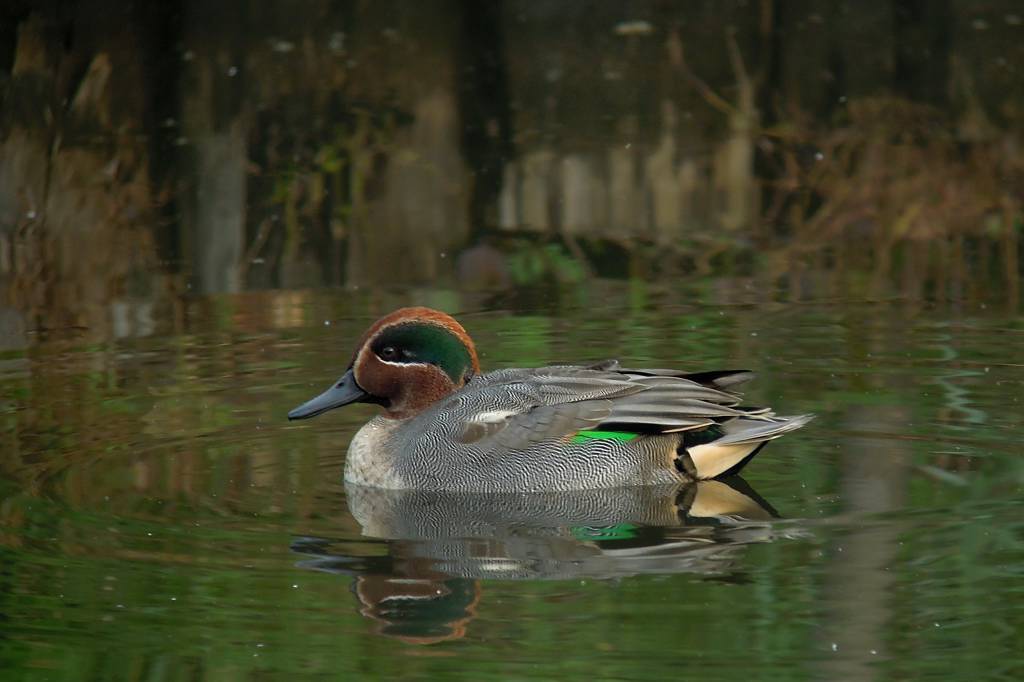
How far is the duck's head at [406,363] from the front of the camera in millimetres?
7402

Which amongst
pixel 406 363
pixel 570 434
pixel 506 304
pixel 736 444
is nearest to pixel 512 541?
pixel 570 434

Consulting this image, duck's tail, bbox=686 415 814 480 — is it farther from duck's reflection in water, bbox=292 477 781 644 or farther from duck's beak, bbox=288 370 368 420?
duck's beak, bbox=288 370 368 420

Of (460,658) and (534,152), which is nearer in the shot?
(460,658)

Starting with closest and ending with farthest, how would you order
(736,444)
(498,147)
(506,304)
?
(736,444), (506,304), (498,147)

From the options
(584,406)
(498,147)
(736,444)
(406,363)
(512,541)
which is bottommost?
(512,541)

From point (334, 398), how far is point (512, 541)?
1345 millimetres

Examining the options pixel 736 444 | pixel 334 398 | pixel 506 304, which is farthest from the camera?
pixel 506 304

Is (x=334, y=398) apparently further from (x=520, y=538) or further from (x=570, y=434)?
(x=520, y=538)

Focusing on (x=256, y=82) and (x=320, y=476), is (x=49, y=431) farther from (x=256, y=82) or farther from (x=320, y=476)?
(x=256, y=82)

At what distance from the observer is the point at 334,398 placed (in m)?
7.38

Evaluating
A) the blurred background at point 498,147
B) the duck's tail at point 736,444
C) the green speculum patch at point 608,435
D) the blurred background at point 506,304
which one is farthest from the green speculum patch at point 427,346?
the blurred background at point 498,147

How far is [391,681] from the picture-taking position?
16.6ft

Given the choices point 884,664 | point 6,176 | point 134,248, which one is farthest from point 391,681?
point 6,176

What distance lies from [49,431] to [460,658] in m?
2.95
